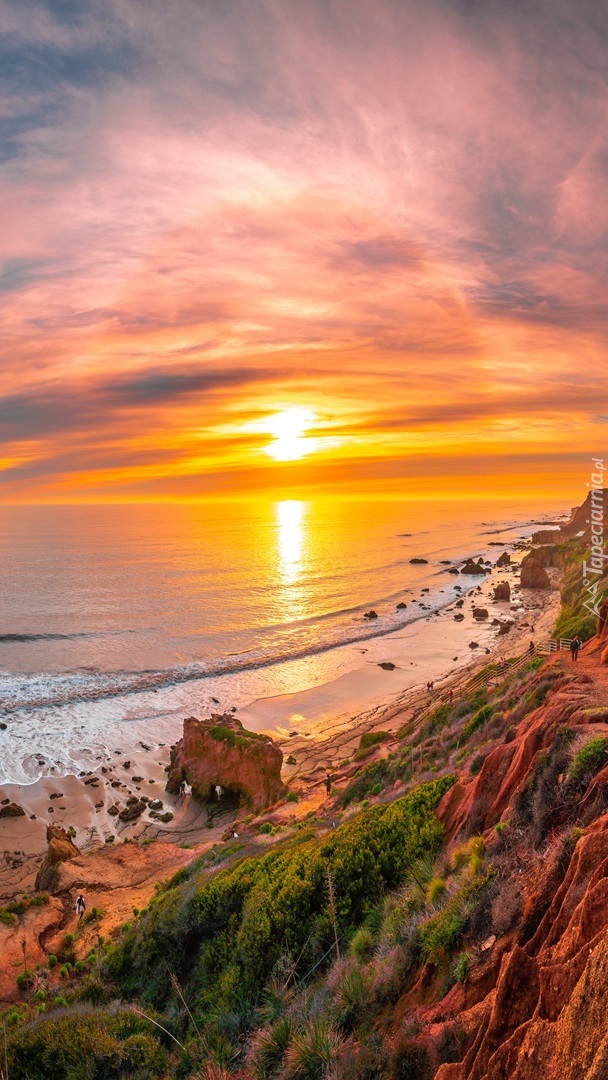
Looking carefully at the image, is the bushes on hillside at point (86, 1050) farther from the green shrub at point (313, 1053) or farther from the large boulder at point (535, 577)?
the large boulder at point (535, 577)

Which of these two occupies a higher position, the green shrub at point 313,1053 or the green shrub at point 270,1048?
the green shrub at point 313,1053

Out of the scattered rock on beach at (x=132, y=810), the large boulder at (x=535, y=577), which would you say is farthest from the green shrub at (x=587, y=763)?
the large boulder at (x=535, y=577)

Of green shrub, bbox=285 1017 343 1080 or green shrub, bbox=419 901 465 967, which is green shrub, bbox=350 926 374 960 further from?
green shrub, bbox=285 1017 343 1080

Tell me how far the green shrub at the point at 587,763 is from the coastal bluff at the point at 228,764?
19.9 meters

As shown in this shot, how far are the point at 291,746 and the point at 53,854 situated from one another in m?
15.1

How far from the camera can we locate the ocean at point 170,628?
3919 cm

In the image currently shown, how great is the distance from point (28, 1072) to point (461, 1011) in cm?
912

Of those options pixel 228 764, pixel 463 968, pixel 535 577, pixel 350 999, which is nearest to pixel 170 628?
pixel 228 764

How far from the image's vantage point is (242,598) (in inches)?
3120

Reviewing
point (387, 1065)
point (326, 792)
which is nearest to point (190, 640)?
point (326, 792)

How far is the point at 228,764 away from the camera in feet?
93.1

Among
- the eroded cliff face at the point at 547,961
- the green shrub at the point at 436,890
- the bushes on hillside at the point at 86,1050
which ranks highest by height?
the eroded cliff face at the point at 547,961

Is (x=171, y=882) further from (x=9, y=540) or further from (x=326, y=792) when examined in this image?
(x=9, y=540)

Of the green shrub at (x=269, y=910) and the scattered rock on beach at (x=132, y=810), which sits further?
the scattered rock on beach at (x=132, y=810)
